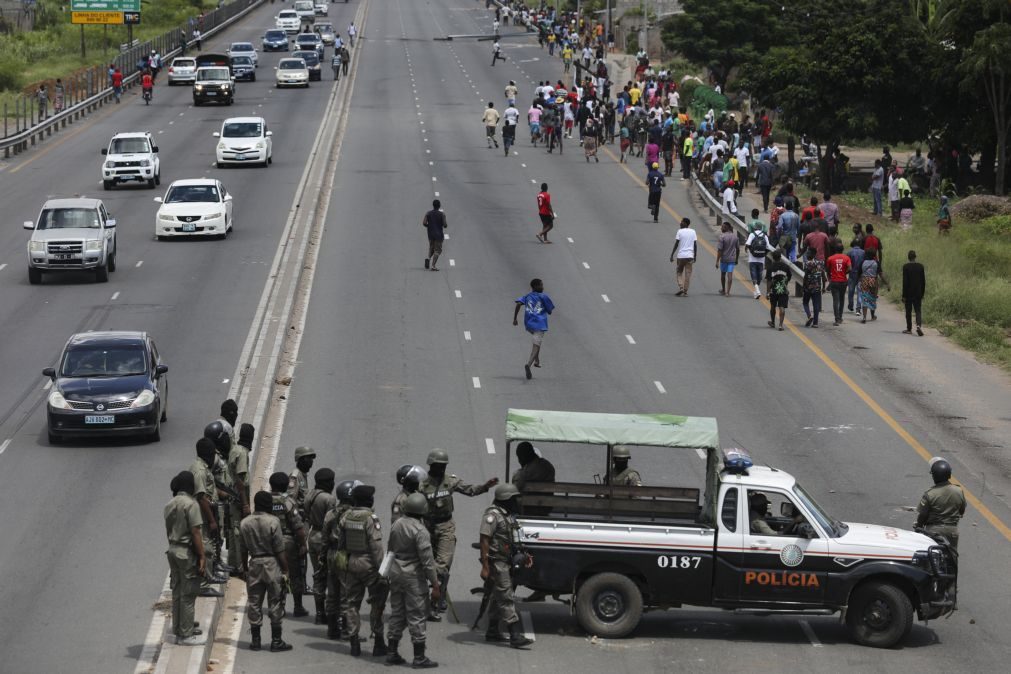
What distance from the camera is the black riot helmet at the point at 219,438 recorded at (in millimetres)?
16422

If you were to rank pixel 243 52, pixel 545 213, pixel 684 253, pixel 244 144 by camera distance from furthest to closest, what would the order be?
1. pixel 243 52
2. pixel 244 144
3. pixel 545 213
4. pixel 684 253

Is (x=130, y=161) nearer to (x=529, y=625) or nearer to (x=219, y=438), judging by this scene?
(x=219, y=438)

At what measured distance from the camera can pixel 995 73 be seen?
173ft

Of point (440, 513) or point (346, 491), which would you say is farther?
point (440, 513)

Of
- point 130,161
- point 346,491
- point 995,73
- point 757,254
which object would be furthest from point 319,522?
point 995,73

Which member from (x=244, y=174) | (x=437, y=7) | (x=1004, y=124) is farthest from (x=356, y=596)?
(x=437, y=7)

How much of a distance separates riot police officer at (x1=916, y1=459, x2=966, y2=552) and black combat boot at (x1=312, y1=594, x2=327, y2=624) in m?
5.99

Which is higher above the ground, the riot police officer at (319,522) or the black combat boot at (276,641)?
the riot police officer at (319,522)

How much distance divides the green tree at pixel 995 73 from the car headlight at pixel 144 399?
119ft

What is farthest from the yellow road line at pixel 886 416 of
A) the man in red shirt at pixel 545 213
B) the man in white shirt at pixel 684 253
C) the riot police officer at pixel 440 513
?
the riot police officer at pixel 440 513

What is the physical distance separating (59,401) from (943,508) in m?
11.9

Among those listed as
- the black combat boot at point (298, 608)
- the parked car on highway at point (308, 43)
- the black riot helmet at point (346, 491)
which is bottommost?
the black combat boot at point (298, 608)

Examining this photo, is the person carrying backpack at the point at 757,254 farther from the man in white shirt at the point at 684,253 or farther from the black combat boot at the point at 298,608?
the black combat boot at the point at 298,608

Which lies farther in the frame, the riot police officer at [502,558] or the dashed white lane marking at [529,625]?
the dashed white lane marking at [529,625]
